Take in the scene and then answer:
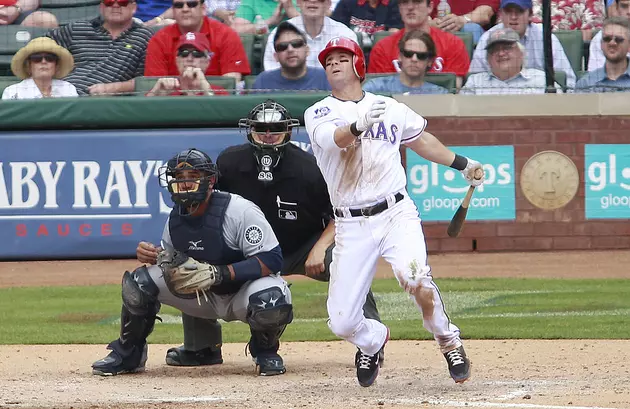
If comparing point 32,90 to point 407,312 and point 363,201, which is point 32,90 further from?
point 363,201

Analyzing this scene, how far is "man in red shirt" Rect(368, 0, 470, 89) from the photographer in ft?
36.4

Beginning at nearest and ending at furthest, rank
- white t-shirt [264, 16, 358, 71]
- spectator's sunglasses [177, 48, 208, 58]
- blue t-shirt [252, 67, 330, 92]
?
spectator's sunglasses [177, 48, 208, 58] < blue t-shirt [252, 67, 330, 92] < white t-shirt [264, 16, 358, 71]

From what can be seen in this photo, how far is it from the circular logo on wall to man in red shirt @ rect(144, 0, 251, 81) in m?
2.86

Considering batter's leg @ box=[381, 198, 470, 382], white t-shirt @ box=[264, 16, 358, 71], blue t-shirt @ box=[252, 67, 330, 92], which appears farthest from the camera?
white t-shirt @ box=[264, 16, 358, 71]

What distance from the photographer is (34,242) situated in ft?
35.9

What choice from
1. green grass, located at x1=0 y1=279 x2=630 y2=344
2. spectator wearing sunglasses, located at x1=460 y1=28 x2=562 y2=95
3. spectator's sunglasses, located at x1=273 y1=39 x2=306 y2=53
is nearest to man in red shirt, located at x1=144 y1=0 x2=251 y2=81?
spectator's sunglasses, located at x1=273 y1=39 x2=306 y2=53

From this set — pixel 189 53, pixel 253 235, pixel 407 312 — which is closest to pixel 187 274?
pixel 253 235

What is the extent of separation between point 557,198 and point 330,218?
200 inches

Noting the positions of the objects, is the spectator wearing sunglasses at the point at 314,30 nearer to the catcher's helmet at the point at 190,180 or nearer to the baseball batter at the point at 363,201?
the catcher's helmet at the point at 190,180

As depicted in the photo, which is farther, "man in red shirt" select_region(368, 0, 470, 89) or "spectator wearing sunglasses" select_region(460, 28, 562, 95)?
"man in red shirt" select_region(368, 0, 470, 89)

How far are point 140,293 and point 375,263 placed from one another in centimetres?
126

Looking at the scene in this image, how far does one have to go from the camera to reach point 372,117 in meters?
4.93

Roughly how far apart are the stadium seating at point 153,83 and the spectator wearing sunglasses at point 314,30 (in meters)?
0.56

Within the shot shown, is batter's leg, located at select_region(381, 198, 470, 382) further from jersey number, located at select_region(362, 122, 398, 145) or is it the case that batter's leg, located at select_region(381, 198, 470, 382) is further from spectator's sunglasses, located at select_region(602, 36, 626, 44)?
spectator's sunglasses, located at select_region(602, 36, 626, 44)
